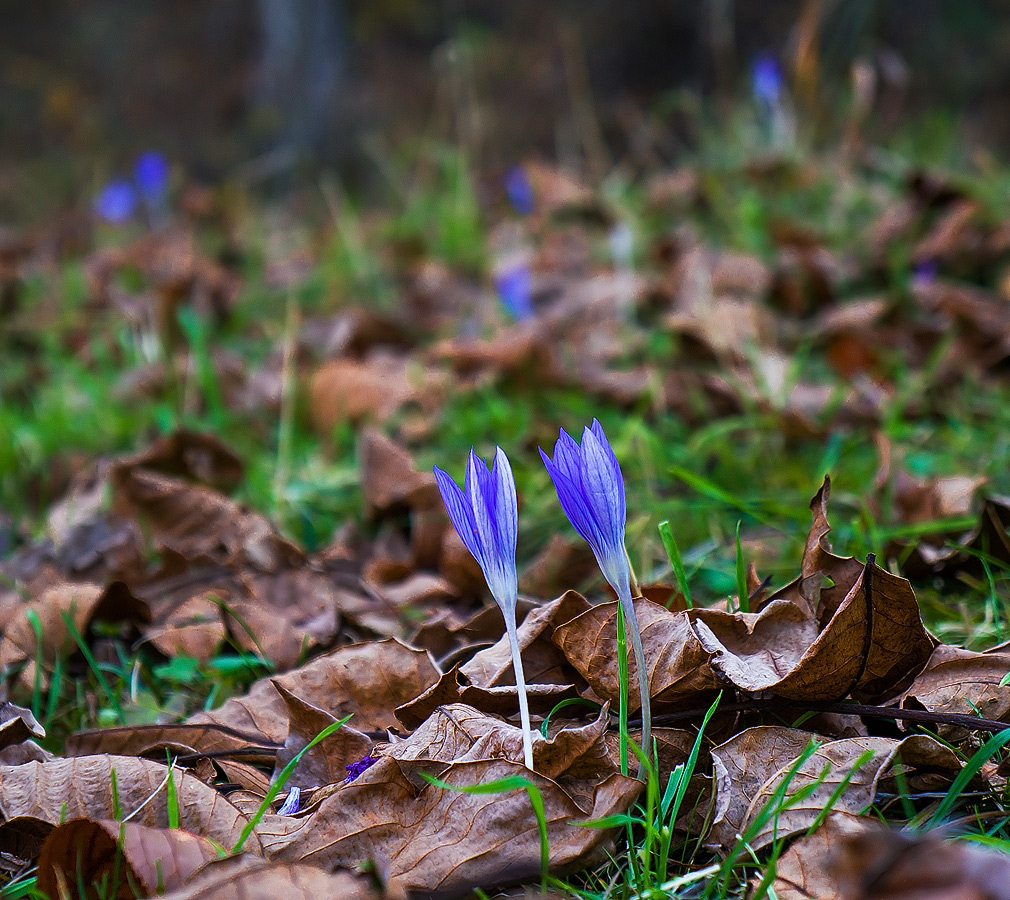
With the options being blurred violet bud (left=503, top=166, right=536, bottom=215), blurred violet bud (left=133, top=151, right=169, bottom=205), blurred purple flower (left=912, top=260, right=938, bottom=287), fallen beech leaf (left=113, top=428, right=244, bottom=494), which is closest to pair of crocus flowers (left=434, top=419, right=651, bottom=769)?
fallen beech leaf (left=113, top=428, right=244, bottom=494)

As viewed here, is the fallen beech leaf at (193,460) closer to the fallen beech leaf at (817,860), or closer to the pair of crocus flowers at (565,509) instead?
the pair of crocus flowers at (565,509)

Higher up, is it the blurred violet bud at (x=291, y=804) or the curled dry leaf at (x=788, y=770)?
the blurred violet bud at (x=291, y=804)

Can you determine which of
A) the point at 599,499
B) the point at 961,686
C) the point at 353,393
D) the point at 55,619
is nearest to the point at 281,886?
the point at 599,499

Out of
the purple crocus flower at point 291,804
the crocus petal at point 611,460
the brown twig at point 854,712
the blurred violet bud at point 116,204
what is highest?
the crocus petal at point 611,460

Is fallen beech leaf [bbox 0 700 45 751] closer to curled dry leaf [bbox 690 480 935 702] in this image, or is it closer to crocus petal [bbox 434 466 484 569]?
crocus petal [bbox 434 466 484 569]

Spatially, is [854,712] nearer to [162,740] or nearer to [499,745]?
[499,745]

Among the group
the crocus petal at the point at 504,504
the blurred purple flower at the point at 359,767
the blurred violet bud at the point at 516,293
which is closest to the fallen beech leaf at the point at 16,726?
the blurred purple flower at the point at 359,767

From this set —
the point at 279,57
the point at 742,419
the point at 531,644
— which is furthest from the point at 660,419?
the point at 279,57

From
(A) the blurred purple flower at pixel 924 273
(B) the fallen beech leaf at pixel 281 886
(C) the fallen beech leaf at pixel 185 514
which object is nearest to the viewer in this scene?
(B) the fallen beech leaf at pixel 281 886
